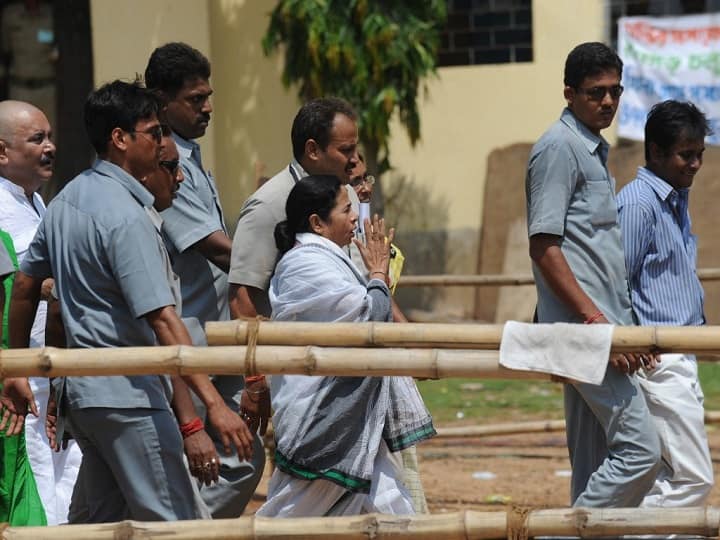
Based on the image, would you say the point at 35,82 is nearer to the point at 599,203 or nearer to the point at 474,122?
the point at 474,122

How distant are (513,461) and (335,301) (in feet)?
12.4

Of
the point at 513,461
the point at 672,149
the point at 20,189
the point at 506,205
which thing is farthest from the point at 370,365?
the point at 506,205

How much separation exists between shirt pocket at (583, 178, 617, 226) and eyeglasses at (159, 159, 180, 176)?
1.34 metres

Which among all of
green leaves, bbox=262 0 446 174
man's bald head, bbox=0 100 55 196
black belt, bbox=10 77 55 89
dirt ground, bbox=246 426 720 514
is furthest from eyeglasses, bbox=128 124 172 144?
black belt, bbox=10 77 55 89

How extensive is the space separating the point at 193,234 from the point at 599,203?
1.42m

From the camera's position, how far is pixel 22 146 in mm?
5461

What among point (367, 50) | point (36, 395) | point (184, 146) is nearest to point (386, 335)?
point (184, 146)

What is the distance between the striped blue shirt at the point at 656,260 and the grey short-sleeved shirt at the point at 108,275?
5.71ft

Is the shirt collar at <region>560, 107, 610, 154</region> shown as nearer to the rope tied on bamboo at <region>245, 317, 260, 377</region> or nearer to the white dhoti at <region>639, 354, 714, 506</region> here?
the white dhoti at <region>639, 354, 714, 506</region>

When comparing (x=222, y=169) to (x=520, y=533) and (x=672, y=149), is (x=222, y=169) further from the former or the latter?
(x=520, y=533)

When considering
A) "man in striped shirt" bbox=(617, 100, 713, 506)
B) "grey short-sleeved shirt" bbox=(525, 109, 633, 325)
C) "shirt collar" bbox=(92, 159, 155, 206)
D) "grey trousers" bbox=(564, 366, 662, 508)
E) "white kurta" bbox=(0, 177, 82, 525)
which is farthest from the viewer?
"white kurta" bbox=(0, 177, 82, 525)

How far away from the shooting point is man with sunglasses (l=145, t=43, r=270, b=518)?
16.2 feet

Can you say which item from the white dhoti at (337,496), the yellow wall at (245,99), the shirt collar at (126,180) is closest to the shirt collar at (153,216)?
the shirt collar at (126,180)

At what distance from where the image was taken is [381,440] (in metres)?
4.46
